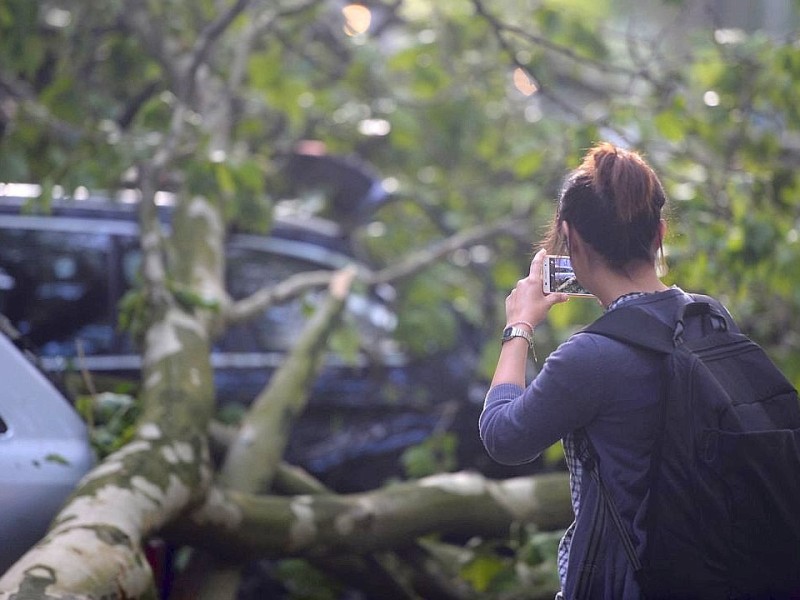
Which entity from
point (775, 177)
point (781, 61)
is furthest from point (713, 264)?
point (781, 61)

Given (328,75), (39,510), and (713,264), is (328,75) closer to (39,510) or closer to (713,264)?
(713,264)

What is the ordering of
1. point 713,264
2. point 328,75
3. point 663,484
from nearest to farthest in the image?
point 663,484 → point 713,264 → point 328,75

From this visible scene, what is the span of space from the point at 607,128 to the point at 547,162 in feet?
1.95

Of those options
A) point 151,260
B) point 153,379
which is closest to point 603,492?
point 153,379

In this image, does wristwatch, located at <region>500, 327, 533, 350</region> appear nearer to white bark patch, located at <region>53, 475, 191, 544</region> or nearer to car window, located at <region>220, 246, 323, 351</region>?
white bark patch, located at <region>53, 475, 191, 544</region>

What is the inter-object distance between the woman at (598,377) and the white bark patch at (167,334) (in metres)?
2.21

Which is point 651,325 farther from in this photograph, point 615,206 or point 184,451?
point 184,451

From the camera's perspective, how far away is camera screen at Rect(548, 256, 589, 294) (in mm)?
2090

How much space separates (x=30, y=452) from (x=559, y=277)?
5.15 feet

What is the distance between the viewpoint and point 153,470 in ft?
10.9

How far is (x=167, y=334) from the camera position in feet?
13.5

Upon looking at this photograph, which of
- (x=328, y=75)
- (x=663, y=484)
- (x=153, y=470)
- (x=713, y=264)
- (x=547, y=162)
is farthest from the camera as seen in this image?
(x=328, y=75)

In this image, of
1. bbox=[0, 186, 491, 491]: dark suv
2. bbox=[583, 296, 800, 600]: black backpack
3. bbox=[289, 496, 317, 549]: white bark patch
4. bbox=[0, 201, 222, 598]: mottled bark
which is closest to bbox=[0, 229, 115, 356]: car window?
bbox=[0, 186, 491, 491]: dark suv

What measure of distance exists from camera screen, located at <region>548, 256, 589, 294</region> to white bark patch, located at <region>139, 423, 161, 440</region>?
6.13 feet
